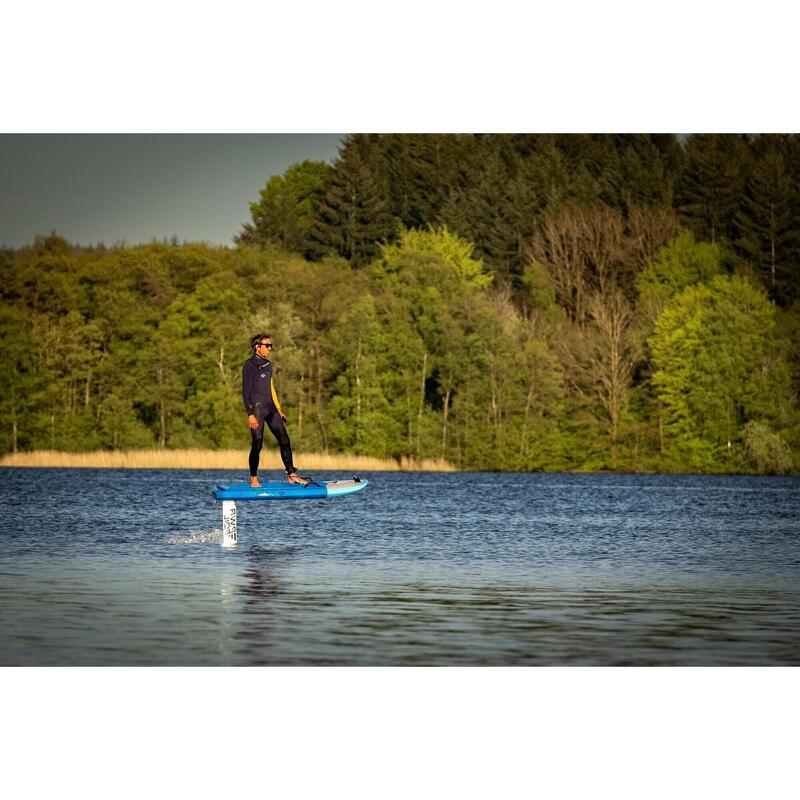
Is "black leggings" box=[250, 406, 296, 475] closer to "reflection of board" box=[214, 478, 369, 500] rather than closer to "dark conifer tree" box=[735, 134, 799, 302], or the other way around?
"reflection of board" box=[214, 478, 369, 500]

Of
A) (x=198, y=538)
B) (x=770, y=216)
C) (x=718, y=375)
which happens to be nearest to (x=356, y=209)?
(x=770, y=216)

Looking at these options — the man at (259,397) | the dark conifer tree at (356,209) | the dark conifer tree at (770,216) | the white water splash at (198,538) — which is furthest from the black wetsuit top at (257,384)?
the dark conifer tree at (356,209)

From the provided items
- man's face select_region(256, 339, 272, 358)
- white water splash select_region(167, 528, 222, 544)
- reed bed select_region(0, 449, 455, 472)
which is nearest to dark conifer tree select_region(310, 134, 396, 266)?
reed bed select_region(0, 449, 455, 472)

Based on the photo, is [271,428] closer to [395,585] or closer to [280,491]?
[280,491]

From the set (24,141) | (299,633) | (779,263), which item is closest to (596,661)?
(299,633)

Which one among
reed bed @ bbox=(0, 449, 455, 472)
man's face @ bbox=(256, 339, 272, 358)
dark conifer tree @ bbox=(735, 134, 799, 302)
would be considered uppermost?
dark conifer tree @ bbox=(735, 134, 799, 302)

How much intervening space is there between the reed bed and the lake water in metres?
21.6

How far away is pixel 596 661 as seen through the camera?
11.7 m

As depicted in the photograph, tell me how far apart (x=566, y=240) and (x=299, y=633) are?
58.4 meters

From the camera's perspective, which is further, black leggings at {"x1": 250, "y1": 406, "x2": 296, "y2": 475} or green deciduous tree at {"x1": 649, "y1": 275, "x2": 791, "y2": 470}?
green deciduous tree at {"x1": 649, "y1": 275, "x2": 791, "y2": 470}

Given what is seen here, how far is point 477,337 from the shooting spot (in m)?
60.9

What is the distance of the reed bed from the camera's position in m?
56.8

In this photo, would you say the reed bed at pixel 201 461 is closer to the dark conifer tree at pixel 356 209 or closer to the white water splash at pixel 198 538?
the dark conifer tree at pixel 356 209

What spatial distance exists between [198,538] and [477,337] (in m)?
38.2
